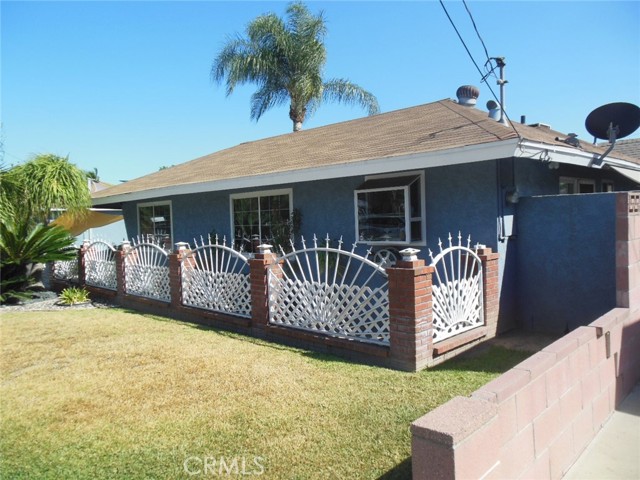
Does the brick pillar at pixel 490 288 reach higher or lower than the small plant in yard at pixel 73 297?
higher

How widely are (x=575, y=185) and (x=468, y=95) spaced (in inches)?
128

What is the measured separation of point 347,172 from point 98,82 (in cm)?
852

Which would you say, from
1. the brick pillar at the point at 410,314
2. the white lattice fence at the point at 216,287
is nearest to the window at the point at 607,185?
the brick pillar at the point at 410,314

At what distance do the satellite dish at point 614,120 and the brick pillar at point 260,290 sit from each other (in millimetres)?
5670

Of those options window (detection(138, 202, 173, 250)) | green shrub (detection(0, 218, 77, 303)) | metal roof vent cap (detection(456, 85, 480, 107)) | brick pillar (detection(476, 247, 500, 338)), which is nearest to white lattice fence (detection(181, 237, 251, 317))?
brick pillar (detection(476, 247, 500, 338))

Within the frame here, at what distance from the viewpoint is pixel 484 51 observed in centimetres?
743

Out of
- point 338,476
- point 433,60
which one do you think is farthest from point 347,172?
point 338,476

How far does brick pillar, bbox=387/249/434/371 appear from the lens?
502 centimetres

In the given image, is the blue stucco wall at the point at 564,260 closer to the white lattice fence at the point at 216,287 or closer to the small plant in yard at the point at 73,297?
the white lattice fence at the point at 216,287

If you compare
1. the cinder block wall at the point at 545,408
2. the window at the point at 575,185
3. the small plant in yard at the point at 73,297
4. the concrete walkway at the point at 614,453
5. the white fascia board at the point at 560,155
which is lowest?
the concrete walkway at the point at 614,453

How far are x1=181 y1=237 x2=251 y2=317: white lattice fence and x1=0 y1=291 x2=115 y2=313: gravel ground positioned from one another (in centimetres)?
304

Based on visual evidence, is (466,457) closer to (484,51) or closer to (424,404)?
(424,404)

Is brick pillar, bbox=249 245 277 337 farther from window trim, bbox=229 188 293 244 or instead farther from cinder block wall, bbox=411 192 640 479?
cinder block wall, bbox=411 192 640 479

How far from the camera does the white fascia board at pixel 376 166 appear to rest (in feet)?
20.0
